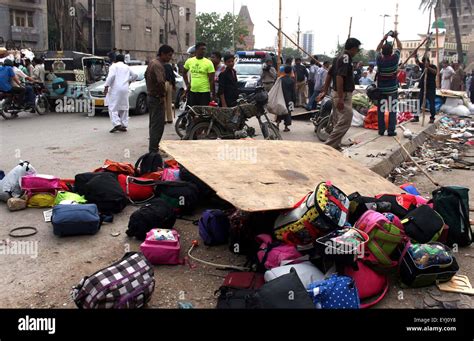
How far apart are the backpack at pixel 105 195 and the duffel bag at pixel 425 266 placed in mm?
3002

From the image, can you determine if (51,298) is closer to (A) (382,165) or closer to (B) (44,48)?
(A) (382,165)

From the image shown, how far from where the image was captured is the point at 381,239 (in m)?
3.80

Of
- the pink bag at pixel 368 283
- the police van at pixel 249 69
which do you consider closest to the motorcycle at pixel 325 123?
the police van at pixel 249 69

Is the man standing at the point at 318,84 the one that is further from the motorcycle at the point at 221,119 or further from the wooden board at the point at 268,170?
the wooden board at the point at 268,170

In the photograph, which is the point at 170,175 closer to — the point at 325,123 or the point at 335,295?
the point at 335,295

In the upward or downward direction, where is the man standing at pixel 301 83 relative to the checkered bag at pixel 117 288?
upward

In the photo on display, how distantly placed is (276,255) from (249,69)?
52.8ft

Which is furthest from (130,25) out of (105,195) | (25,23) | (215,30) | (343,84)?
(105,195)

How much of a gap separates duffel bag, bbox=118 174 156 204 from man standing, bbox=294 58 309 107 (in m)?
12.2

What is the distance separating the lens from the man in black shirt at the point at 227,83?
964cm

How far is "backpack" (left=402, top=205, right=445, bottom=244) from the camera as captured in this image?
409cm

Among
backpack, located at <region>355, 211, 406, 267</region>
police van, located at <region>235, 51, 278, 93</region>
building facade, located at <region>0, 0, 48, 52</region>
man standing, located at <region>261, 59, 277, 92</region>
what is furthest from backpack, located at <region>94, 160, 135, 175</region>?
building facade, located at <region>0, 0, 48, 52</region>
